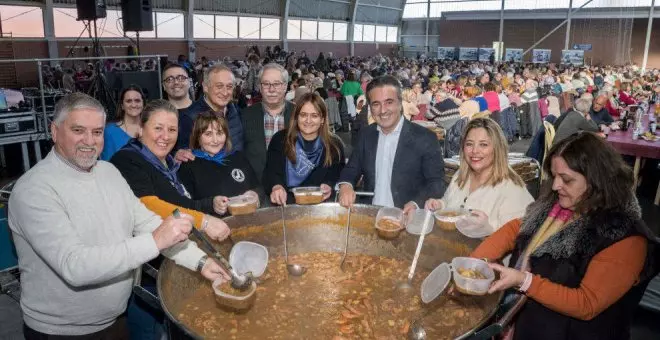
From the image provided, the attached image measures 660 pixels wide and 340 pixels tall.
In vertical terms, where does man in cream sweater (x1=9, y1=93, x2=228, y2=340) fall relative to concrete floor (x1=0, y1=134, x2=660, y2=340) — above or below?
above

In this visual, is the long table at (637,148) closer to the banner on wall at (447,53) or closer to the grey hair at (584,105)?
the grey hair at (584,105)

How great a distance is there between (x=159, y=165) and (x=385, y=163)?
1420 mm

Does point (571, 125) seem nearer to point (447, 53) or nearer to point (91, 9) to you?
point (91, 9)

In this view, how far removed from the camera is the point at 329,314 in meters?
2.14

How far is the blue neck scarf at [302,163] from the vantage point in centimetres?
320

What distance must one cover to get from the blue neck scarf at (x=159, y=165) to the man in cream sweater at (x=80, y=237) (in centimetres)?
43

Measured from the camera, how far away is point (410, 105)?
8.11 m

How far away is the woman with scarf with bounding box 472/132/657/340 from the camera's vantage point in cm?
169

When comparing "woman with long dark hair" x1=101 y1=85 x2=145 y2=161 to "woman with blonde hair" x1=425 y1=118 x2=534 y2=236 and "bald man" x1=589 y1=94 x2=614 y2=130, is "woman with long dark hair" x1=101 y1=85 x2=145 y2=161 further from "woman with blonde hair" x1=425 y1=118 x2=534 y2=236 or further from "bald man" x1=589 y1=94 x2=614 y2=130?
"bald man" x1=589 y1=94 x2=614 y2=130

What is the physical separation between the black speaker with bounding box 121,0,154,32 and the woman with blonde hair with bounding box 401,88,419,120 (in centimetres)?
611

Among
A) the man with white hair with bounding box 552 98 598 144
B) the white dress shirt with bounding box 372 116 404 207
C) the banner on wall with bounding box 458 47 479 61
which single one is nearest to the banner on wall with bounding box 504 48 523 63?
the banner on wall with bounding box 458 47 479 61

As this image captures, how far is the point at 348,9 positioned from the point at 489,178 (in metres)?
28.1

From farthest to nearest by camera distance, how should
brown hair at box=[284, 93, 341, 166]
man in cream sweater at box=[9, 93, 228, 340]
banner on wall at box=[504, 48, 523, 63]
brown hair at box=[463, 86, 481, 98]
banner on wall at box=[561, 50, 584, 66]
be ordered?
banner on wall at box=[504, 48, 523, 63] < banner on wall at box=[561, 50, 584, 66] < brown hair at box=[463, 86, 481, 98] < brown hair at box=[284, 93, 341, 166] < man in cream sweater at box=[9, 93, 228, 340]

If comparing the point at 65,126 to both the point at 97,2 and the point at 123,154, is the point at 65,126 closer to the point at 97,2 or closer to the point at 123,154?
the point at 123,154
